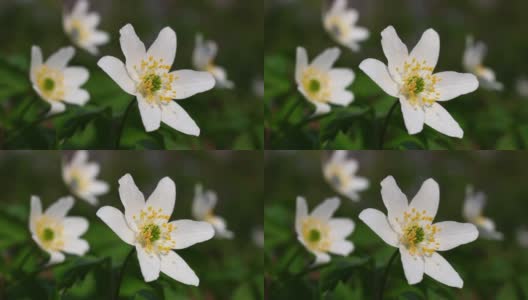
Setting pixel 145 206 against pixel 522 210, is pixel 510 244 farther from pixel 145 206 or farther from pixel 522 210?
pixel 145 206

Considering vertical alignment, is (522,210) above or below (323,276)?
below

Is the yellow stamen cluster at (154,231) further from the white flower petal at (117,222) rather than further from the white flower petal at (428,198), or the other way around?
the white flower petal at (428,198)

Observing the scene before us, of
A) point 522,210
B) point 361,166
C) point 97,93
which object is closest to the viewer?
point 97,93

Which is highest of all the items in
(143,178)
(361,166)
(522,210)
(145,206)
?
(145,206)

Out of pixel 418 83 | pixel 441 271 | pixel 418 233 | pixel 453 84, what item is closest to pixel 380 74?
pixel 418 83

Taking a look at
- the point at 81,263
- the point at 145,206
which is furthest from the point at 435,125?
the point at 81,263

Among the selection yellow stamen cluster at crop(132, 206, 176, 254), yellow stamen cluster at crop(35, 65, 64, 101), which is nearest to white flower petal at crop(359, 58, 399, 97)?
yellow stamen cluster at crop(132, 206, 176, 254)

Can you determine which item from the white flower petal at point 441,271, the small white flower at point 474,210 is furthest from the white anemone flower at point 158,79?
the small white flower at point 474,210
